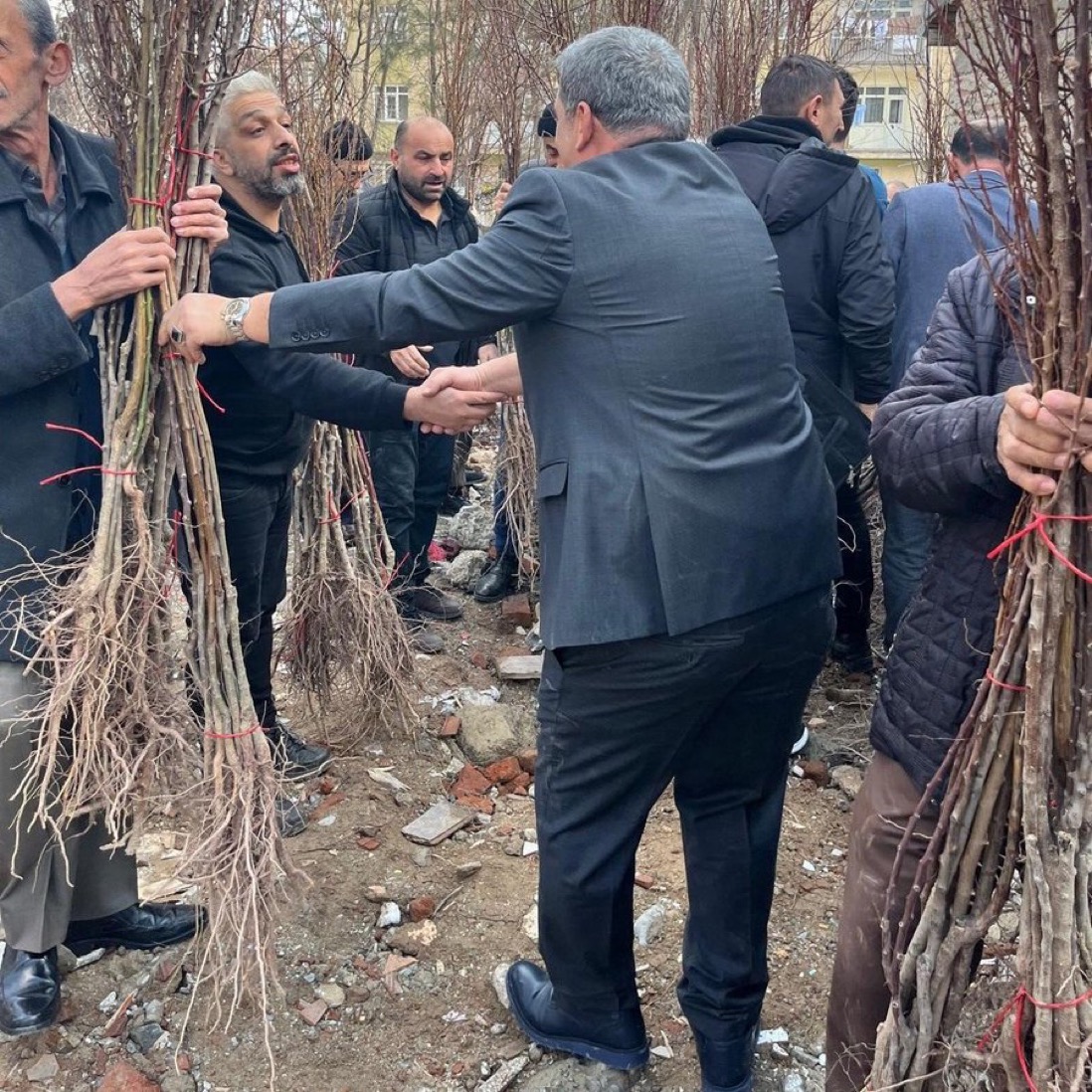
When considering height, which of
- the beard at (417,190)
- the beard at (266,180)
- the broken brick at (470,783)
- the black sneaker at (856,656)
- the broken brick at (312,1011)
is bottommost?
the broken brick at (312,1011)

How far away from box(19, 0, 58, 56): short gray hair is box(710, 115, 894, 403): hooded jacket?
2.03 meters

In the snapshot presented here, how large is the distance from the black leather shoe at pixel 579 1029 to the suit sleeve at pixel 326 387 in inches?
58.0

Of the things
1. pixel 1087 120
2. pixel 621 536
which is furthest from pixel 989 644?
A: pixel 1087 120

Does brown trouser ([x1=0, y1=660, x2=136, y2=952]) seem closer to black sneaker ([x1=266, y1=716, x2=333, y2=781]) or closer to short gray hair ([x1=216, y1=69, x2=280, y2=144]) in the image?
black sneaker ([x1=266, y1=716, x2=333, y2=781])

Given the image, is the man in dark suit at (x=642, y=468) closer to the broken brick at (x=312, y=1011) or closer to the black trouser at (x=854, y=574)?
the broken brick at (x=312, y=1011)

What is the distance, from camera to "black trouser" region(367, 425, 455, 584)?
16.0ft

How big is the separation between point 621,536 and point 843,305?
1950 mm

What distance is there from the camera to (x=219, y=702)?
2.59 metres

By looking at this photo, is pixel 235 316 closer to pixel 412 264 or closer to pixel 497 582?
pixel 412 264

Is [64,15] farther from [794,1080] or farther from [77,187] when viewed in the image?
[794,1080]

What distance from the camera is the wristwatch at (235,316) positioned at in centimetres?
232

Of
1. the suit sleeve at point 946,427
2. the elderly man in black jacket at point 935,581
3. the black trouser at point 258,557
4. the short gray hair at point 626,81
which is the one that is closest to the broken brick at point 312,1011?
the black trouser at point 258,557

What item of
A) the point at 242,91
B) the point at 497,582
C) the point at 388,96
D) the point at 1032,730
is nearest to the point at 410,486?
the point at 497,582

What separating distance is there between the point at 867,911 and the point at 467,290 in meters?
1.32
